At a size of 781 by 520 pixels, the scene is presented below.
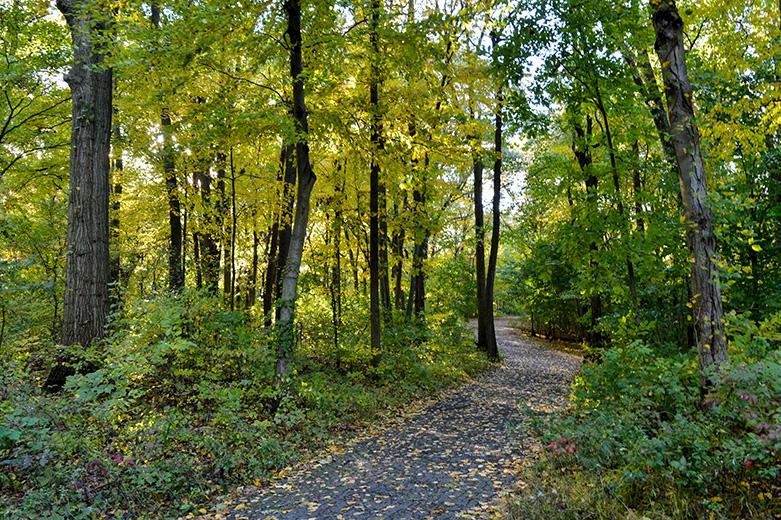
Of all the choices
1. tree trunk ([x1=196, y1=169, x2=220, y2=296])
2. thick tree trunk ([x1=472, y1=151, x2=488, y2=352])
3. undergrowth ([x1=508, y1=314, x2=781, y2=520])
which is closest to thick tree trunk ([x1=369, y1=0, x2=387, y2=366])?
thick tree trunk ([x1=472, y1=151, x2=488, y2=352])

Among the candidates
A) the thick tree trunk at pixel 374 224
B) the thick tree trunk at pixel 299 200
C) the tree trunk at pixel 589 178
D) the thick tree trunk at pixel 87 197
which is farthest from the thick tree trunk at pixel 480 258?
the thick tree trunk at pixel 87 197

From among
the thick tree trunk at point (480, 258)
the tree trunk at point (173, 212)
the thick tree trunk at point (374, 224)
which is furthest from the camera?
the thick tree trunk at point (480, 258)

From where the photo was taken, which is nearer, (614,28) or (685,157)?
(685,157)

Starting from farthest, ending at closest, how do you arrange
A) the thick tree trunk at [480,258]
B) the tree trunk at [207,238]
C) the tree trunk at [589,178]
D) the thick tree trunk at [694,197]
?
the thick tree trunk at [480,258], the tree trunk at [207,238], the tree trunk at [589,178], the thick tree trunk at [694,197]

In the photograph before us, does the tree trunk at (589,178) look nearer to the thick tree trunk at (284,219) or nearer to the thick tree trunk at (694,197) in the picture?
the thick tree trunk at (694,197)

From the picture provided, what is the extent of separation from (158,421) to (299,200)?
12.6ft

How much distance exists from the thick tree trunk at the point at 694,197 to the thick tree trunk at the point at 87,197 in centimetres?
792

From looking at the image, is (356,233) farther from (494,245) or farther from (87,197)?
(87,197)

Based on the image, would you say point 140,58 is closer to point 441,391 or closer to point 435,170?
point 435,170

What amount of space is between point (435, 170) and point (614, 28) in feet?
13.5

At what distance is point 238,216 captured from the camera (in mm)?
13320

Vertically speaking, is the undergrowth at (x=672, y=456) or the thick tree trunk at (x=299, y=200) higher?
the thick tree trunk at (x=299, y=200)

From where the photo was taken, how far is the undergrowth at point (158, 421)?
3963 millimetres

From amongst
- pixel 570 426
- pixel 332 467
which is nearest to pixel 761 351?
pixel 570 426
